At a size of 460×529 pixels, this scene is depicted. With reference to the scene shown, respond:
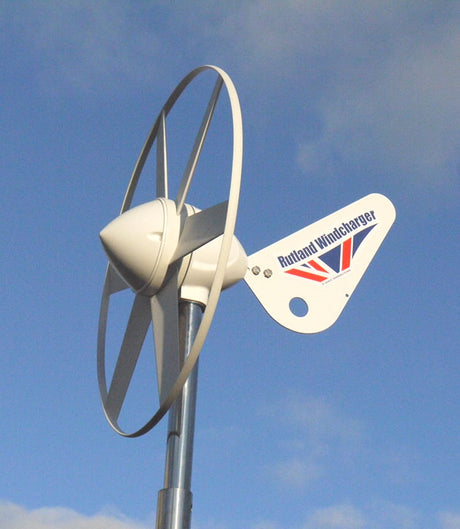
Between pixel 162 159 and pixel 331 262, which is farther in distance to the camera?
pixel 331 262

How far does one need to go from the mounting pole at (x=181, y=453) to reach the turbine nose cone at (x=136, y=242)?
0.71 metres

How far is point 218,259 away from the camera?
7.75 m

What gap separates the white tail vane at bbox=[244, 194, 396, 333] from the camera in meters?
11.3

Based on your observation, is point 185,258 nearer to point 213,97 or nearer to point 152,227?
point 152,227

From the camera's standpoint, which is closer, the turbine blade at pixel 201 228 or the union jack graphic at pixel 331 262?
the turbine blade at pixel 201 228

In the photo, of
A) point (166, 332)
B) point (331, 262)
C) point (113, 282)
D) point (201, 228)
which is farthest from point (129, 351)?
point (331, 262)

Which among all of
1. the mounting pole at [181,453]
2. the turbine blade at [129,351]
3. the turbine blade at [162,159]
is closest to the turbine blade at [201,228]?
the mounting pole at [181,453]

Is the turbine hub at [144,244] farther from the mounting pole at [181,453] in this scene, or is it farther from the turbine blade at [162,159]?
the turbine blade at [162,159]

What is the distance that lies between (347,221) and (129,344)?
14.2 feet

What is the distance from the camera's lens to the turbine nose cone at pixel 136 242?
30.4ft

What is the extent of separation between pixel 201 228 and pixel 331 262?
3.88 meters

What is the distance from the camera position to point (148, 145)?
1096 centimetres

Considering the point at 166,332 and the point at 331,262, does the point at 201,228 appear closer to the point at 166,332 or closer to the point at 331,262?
the point at 166,332

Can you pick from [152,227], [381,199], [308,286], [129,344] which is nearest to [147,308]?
[129,344]
